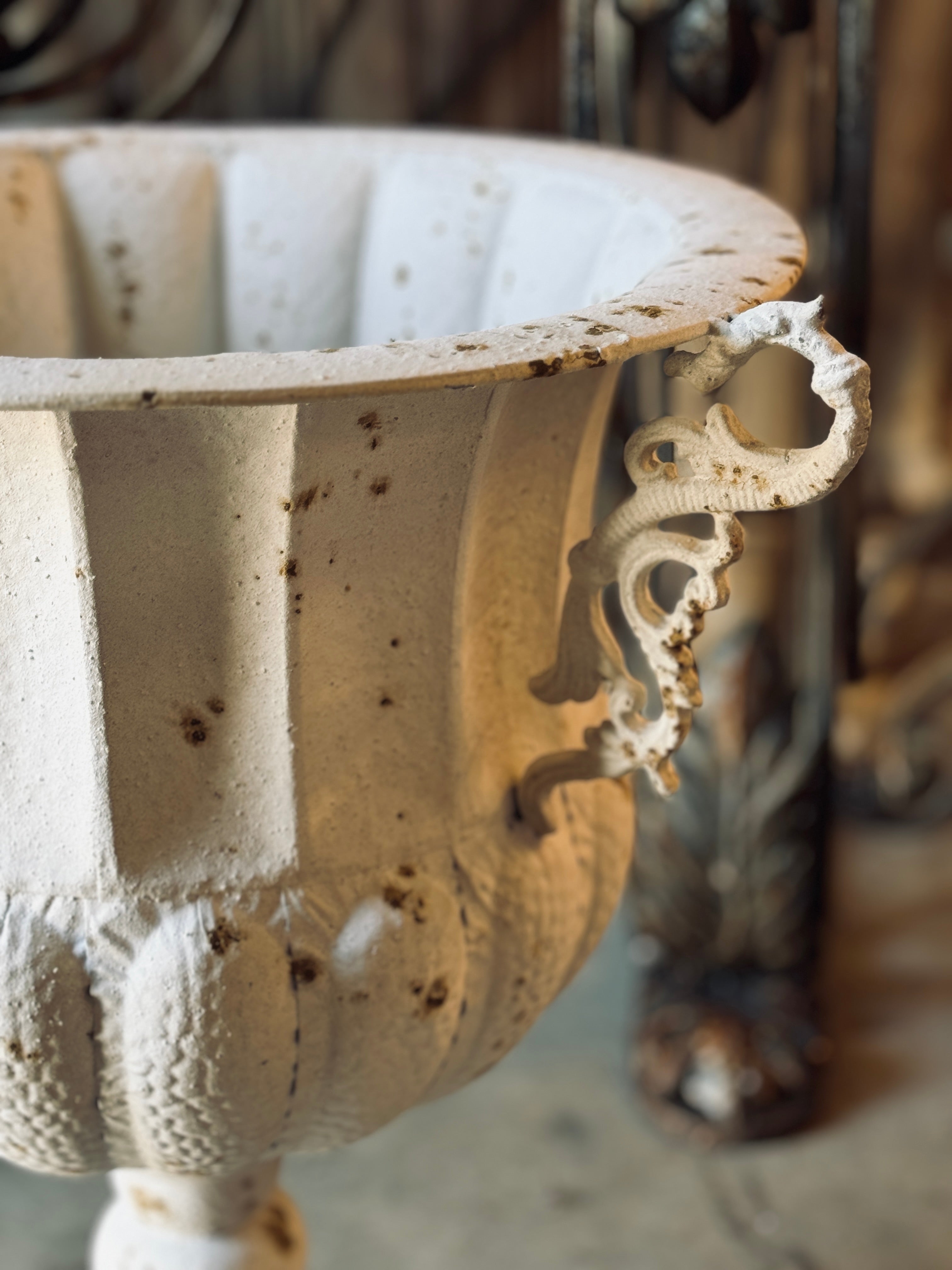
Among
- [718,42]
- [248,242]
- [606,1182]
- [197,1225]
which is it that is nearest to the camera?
[197,1225]

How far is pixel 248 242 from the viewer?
1.08 meters

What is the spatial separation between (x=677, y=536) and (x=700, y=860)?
82 cm

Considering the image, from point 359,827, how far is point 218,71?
1116mm

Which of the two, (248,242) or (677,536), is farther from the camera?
(248,242)

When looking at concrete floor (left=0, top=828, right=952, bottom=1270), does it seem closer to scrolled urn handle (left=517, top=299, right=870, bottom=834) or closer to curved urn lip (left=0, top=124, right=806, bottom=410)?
scrolled urn handle (left=517, top=299, right=870, bottom=834)

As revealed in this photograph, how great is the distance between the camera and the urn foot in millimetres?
877

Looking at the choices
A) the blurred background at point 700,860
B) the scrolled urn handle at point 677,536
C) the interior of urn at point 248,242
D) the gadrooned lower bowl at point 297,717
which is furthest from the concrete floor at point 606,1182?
the interior of urn at point 248,242

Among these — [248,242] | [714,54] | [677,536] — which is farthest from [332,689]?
[714,54]

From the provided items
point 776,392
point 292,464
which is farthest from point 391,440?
point 776,392

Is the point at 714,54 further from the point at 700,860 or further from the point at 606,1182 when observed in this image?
the point at 606,1182

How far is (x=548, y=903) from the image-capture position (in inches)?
31.0

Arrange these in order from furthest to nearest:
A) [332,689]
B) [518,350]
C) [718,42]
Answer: [718,42] → [332,689] → [518,350]

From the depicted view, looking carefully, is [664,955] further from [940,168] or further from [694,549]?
[940,168]

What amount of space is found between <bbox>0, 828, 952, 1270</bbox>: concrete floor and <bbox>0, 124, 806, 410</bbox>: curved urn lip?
36.3 inches
